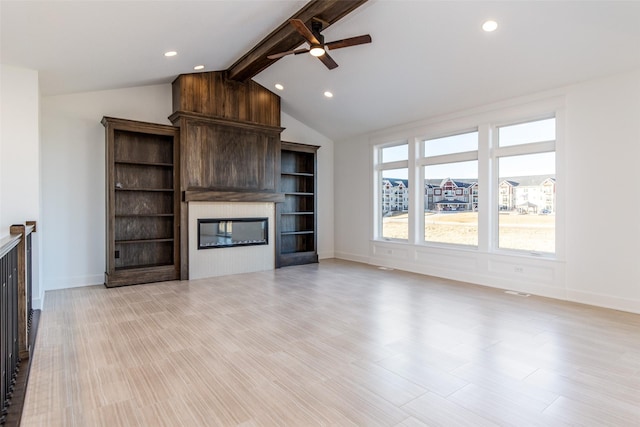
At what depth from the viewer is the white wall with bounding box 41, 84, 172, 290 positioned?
523cm

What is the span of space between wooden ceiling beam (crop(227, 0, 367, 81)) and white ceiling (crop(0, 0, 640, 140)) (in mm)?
121

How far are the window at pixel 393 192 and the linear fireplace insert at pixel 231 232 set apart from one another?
2470 millimetres

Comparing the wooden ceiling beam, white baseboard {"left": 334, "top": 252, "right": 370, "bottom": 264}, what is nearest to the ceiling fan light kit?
the wooden ceiling beam

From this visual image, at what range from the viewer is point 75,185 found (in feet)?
17.8

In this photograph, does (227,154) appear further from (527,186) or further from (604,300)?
(604,300)

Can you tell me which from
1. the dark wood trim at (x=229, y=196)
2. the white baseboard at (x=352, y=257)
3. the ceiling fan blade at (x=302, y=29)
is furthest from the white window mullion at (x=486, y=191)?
the dark wood trim at (x=229, y=196)

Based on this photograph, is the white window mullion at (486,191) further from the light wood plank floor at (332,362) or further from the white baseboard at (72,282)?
the white baseboard at (72,282)

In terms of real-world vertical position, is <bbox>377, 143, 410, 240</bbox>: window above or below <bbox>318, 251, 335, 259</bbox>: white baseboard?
above

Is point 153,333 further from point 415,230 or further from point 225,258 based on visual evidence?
point 415,230

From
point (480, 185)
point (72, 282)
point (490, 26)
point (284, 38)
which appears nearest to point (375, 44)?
point (284, 38)

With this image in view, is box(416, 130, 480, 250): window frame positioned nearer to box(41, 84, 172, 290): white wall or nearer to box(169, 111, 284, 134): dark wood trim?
box(169, 111, 284, 134): dark wood trim

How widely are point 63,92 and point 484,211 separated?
21.6 ft

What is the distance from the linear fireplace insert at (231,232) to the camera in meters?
6.18

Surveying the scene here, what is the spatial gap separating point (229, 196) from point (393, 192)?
3263 millimetres
